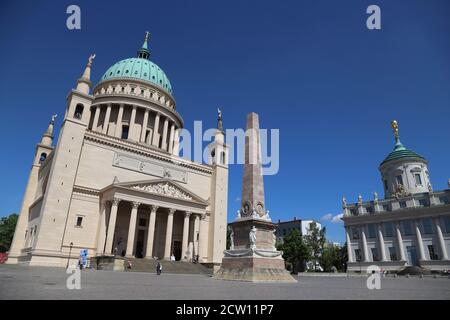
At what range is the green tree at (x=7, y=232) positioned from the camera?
71.9 meters

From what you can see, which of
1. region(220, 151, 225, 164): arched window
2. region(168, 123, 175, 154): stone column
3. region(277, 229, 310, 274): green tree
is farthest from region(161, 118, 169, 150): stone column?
region(277, 229, 310, 274): green tree

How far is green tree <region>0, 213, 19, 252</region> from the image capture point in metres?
71.9

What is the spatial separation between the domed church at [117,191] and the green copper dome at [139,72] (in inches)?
105

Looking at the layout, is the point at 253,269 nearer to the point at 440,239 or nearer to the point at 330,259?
the point at 440,239

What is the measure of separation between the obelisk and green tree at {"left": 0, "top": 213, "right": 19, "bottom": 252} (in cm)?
7514

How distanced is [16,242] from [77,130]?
18.9m

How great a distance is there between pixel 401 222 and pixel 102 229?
51.1m

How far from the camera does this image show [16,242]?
41.3 m

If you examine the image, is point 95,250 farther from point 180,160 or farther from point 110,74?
point 110,74

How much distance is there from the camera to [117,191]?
36594 millimetres

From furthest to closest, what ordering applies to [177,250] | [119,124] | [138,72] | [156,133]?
[138,72], [156,133], [119,124], [177,250]

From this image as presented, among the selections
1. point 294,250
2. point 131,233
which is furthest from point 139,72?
point 294,250
